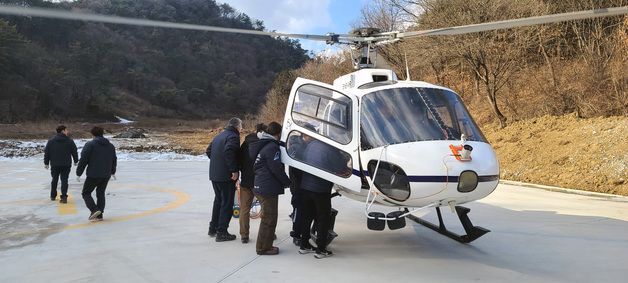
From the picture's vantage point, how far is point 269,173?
5.68 m

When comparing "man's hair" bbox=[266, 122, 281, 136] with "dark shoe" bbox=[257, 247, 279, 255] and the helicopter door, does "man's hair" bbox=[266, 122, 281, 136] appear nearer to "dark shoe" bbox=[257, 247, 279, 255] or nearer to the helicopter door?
the helicopter door

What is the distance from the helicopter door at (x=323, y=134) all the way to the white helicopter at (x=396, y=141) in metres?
0.01

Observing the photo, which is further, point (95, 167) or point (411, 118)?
point (95, 167)

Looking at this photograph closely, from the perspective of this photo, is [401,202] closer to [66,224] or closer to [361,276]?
Answer: [361,276]

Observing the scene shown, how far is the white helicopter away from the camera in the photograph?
492cm

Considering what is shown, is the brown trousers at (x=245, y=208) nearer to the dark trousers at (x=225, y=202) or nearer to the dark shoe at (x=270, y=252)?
the dark trousers at (x=225, y=202)

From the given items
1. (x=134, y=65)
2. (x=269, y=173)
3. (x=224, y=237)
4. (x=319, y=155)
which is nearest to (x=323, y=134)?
(x=319, y=155)

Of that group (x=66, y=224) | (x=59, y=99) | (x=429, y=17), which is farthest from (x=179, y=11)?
(x=66, y=224)

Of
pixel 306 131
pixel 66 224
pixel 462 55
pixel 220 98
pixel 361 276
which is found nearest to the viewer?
pixel 361 276

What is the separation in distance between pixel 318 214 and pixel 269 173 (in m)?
0.76

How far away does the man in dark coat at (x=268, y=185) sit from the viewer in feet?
18.5

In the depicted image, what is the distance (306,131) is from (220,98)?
10476cm

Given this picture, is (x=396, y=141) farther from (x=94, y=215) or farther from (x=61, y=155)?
(x=61, y=155)

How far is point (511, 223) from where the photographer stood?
7.72 meters
